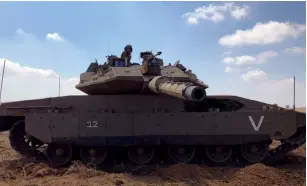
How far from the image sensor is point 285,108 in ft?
37.7

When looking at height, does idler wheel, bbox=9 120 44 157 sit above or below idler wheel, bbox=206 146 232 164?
above

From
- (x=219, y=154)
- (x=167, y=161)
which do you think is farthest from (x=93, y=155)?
(x=219, y=154)

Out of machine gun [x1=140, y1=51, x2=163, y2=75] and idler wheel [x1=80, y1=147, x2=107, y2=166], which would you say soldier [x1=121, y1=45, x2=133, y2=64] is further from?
idler wheel [x1=80, y1=147, x2=107, y2=166]

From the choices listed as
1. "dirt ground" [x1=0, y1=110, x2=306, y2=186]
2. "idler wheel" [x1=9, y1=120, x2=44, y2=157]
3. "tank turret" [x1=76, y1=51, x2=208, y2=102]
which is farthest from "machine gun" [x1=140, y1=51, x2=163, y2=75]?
"idler wheel" [x1=9, y1=120, x2=44, y2=157]

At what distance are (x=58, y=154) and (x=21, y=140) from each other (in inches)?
50.6

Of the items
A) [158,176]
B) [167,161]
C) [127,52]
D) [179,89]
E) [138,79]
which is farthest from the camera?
[127,52]

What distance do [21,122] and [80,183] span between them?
378 centimetres

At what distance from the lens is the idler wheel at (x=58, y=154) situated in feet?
35.9

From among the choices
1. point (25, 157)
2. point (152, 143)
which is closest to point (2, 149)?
point (25, 157)

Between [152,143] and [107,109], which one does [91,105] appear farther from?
[152,143]

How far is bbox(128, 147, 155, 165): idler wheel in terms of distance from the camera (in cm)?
1105

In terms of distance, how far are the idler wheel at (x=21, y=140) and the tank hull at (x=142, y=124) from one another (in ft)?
0.10

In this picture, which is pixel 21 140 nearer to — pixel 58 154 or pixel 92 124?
pixel 58 154

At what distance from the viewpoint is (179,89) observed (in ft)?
25.6
